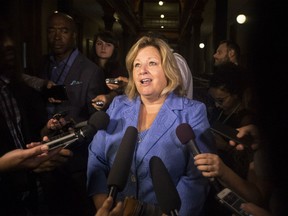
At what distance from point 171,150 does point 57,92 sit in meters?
0.63

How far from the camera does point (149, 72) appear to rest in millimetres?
1248

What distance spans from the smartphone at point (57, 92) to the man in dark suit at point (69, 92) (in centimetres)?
3

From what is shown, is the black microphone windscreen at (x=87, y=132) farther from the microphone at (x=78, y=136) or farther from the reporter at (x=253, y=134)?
the reporter at (x=253, y=134)

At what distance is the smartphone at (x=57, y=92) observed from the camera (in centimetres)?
153

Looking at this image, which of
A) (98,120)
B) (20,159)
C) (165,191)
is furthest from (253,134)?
(20,159)

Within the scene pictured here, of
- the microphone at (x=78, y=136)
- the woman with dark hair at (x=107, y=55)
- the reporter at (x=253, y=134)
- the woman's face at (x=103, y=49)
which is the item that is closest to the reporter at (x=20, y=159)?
the microphone at (x=78, y=136)

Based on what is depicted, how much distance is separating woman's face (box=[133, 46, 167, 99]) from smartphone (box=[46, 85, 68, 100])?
42cm

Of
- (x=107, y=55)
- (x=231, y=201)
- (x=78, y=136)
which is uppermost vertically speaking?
(x=107, y=55)

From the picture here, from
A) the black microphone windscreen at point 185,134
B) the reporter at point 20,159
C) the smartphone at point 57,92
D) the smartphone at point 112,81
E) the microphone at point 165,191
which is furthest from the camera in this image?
the smartphone at point 112,81

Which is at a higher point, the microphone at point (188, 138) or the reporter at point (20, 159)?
the microphone at point (188, 138)

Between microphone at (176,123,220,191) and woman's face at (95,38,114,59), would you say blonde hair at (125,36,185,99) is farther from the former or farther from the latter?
woman's face at (95,38,114,59)

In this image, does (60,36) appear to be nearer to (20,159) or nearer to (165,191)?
(20,159)

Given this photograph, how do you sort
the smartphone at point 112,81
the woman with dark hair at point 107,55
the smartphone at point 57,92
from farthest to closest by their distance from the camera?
the woman with dark hair at point 107,55
the smartphone at point 112,81
the smartphone at point 57,92

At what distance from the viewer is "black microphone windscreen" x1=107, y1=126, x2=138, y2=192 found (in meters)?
0.84
